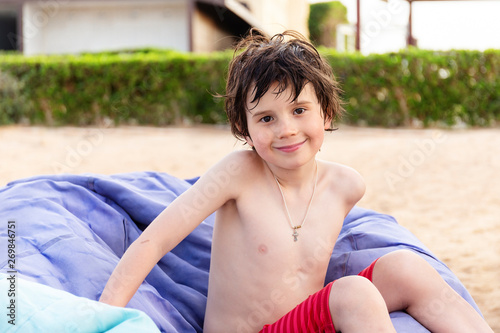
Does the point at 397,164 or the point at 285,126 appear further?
the point at 397,164

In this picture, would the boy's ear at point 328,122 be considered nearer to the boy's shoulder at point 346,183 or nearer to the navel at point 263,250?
the boy's shoulder at point 346,183

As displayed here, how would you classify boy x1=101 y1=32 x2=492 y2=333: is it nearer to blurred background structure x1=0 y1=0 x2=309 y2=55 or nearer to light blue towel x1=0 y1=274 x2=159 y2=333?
light blue towel x1=0 y1=274 x2=159 y2=333

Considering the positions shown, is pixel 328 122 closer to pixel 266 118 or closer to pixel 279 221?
pixel 266 118

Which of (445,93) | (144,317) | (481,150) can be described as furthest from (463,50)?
(144,317)

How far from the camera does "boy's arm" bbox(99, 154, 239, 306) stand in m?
1.60

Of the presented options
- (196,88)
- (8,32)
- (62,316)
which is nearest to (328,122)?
(62,316)

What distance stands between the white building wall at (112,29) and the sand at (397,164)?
7.74 m

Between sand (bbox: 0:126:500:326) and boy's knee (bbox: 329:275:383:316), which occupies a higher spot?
boy's knee (bbox: 329:275:383:316)

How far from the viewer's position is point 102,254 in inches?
78.8

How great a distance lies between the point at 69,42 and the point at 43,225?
16330 millimetres

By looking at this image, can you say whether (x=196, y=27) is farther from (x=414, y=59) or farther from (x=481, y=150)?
(x=481, y=150)

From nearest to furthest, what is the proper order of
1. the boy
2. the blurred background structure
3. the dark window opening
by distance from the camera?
the boy, the blurred background structure, the dark window opening

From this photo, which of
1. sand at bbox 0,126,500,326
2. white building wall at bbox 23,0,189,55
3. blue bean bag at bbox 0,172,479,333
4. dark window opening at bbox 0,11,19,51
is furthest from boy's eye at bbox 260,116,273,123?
dark window opening at bbox 0,11,19,51

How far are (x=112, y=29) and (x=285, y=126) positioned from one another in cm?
1641
